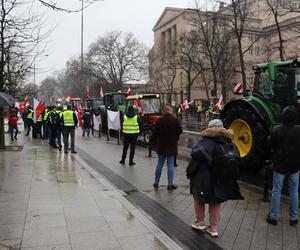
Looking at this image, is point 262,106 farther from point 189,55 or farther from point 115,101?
point 189,55

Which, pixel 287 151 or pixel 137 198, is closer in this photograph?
pixel 287 151

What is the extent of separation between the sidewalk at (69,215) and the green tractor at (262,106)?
3662mm

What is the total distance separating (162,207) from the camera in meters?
7.28

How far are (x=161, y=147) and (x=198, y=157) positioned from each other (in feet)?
10.6

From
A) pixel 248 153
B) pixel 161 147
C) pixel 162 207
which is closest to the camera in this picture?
pixel 162 207

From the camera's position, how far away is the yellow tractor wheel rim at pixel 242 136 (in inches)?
409

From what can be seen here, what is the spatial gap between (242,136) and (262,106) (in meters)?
0.99

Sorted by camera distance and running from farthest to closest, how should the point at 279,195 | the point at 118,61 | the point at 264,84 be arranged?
the point at 118,61 < the point at 264,84 < the point at 279,195

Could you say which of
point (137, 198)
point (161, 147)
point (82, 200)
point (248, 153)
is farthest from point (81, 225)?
point (248, 153)

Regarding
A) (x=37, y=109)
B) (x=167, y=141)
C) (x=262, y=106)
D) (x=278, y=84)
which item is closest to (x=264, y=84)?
(x=262, y=106)

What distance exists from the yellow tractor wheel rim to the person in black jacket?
4.08 m

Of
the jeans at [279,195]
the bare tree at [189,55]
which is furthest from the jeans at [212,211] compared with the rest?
the bare tree at [189,55]

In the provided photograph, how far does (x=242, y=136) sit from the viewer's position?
10.6m

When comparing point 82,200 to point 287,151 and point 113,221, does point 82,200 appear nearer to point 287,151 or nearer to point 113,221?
point 113,221
